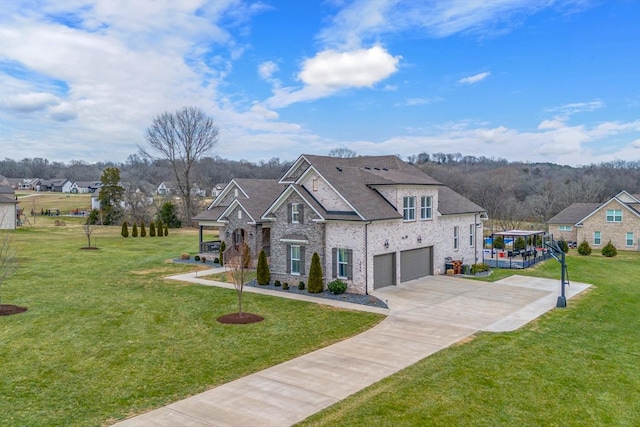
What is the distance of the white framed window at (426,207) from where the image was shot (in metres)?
26.8

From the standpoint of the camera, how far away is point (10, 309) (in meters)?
18.7

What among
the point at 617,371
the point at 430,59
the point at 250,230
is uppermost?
the point at 430,59

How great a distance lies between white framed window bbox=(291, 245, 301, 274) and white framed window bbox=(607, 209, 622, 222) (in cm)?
3440

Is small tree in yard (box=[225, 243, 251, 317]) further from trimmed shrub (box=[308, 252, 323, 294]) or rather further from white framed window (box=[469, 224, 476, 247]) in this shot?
white framed window (box=[469, 224, 476, 247])

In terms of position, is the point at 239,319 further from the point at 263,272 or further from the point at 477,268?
the point at 477,268

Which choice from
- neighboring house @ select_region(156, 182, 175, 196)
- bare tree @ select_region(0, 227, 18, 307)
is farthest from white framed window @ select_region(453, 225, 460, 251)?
neighboring house @ select_region(156, 182, 175, 196)

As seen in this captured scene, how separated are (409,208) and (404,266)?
3247 mm

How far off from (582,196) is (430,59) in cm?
4964

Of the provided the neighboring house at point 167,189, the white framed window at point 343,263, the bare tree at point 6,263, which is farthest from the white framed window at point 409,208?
the neighboring house at point 167,189

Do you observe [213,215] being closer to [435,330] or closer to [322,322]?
[322,322]

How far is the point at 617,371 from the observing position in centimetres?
1262

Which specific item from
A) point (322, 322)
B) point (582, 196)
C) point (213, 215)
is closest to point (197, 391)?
point (322, 322)

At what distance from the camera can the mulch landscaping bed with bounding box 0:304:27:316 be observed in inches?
716

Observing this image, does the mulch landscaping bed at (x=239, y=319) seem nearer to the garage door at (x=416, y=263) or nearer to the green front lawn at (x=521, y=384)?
the green front lawn at (x=521, y=384)
